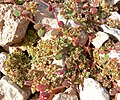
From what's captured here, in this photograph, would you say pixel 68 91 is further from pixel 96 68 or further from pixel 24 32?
pixel 24 32

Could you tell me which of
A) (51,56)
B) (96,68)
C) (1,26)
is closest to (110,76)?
(96,68)

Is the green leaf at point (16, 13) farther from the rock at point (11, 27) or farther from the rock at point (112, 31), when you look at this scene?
the rock at point (112, 31)

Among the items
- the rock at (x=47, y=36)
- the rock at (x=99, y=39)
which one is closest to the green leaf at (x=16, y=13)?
the rock at (x=47, y=36)

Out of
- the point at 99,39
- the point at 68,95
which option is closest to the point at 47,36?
the point at 99,39

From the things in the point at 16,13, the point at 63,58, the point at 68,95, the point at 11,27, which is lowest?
the point at 68,95

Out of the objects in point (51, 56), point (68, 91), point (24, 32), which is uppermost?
point (24, 32)

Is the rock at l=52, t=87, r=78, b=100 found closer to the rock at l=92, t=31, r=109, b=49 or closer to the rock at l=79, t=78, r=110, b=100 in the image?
the rock at l=79, t=78, r=110, b=100

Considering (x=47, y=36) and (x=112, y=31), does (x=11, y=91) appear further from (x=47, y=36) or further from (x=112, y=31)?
(x=112, y=31)

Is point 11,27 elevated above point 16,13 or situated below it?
below
